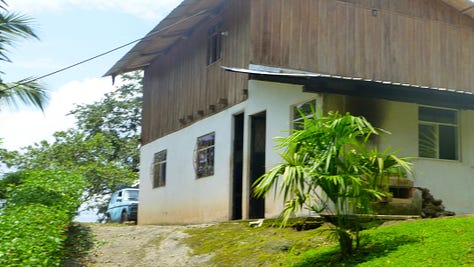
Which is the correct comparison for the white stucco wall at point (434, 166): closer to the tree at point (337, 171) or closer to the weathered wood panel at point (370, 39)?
the weathered wood panel at point (370, 39)

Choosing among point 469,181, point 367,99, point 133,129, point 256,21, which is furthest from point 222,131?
point 133,129

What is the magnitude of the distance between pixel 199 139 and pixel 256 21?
4428mm

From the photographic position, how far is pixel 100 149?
113 ft

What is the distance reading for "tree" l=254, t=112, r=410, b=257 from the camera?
8.76 meters

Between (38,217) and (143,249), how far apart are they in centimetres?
382

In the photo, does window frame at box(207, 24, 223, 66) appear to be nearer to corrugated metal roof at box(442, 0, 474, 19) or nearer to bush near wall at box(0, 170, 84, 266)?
corrugated metal roof at box(442, 0, 474, 19)

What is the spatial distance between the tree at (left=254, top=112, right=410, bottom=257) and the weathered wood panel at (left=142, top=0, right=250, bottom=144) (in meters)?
7.74

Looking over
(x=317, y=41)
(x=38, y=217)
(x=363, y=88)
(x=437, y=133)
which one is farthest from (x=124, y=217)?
(x=38, y=217)

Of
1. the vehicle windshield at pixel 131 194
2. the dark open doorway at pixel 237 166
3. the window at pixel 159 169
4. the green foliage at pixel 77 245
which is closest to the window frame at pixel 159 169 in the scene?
the window at pixel 159 169

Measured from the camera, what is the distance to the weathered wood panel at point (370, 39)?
16234 mm

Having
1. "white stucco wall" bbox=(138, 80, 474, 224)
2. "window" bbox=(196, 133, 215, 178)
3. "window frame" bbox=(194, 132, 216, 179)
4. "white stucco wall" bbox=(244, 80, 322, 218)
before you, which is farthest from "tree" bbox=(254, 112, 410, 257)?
"window" bbox=(196, 133, 215, 178)

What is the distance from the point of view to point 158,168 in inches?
885

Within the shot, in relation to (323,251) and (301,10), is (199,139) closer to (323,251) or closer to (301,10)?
(301,10)

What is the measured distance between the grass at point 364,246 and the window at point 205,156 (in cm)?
580
